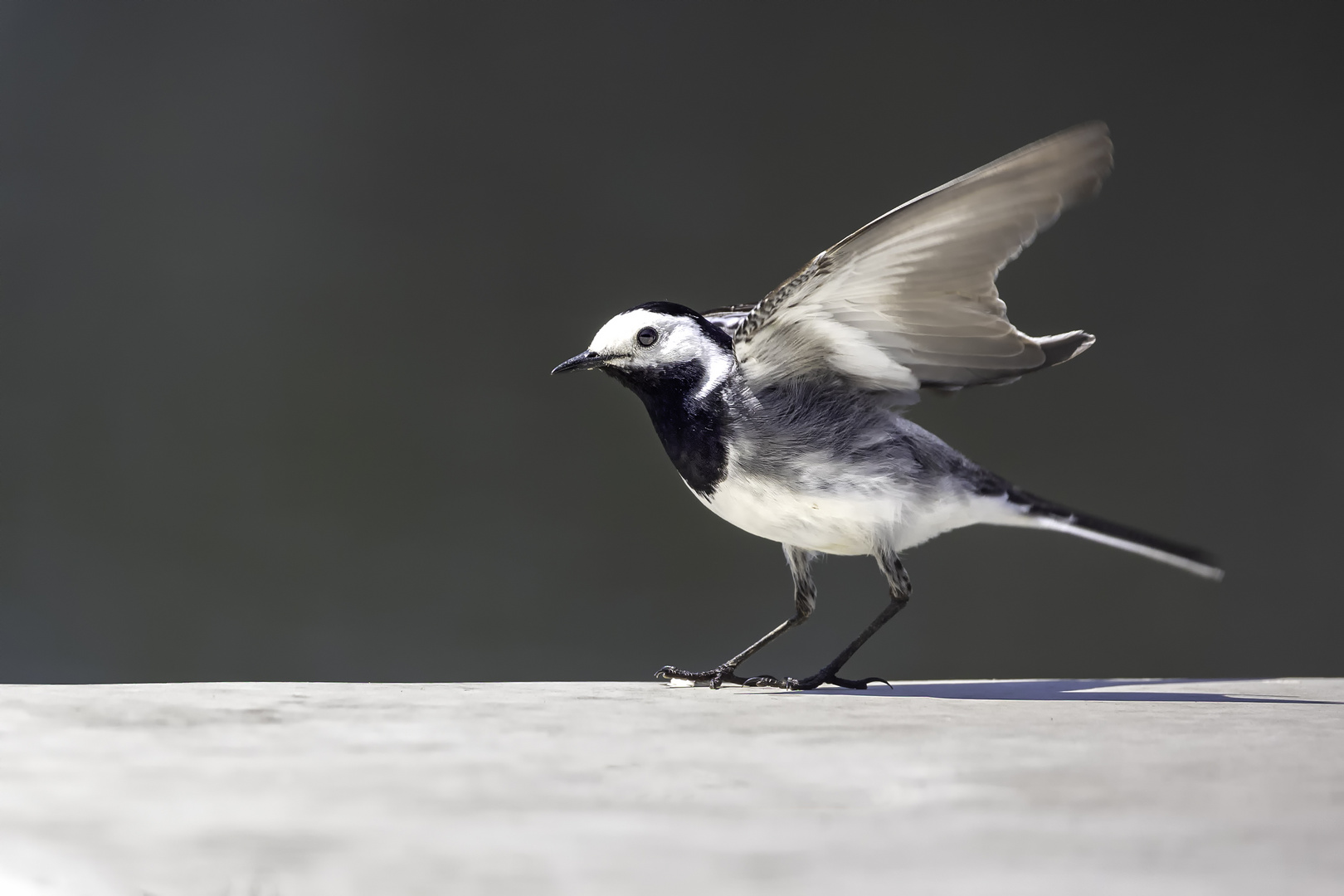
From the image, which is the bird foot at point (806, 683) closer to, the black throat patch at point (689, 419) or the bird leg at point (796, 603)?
the bird leg at point (796, 603)

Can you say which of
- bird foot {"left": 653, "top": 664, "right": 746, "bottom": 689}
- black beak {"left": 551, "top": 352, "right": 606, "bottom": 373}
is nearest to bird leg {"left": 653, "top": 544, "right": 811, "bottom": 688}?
bird foot {"left": 653, "top": 664, "right": 746, "bottom": 689}

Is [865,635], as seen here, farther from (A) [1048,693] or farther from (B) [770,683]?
(A) [1048,693]

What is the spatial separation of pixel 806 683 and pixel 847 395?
409mm

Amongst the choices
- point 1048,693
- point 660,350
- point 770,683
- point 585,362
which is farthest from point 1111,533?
point 585,362

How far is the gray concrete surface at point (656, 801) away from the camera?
1.74 ft

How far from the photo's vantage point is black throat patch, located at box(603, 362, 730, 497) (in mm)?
1512

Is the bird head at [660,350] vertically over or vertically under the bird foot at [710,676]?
over

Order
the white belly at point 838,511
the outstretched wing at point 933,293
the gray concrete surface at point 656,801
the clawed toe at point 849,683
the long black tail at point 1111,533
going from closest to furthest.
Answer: the gray concrete surface at point 656,801, the outstretched wing at point 933,293, the long black tail at point 1111,533, the white belly at point 838,511, the clawed toe at point 849,683

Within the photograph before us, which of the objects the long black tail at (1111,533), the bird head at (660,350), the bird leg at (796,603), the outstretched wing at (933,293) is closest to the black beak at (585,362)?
the bird head at (660,350)

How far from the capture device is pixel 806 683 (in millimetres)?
1531

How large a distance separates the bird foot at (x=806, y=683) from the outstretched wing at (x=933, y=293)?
0.42m

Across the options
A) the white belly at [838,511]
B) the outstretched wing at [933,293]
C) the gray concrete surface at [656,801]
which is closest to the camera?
the gray concrete surface at [656,801]

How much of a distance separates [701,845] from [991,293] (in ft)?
3.47

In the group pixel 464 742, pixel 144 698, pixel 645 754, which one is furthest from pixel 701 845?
pixel 144 698
